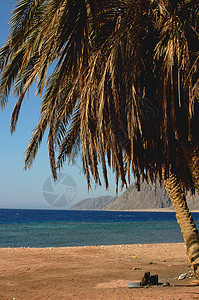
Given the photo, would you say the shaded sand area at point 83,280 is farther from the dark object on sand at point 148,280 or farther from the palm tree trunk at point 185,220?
the palm tree trunk at point 185,220

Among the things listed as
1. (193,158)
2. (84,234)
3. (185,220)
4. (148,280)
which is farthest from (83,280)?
(84,234)

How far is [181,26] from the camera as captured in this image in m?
4.85

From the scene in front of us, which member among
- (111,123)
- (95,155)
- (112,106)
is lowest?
(95,155)

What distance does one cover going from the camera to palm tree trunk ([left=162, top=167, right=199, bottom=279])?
20.7 ft

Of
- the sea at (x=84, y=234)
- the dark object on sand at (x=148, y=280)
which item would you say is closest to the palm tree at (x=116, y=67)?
the dark object on sand at (x=148, y=280)

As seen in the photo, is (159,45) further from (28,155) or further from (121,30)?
(28,155)

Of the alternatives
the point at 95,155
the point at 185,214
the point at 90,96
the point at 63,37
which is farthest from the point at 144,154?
the point at 63,37

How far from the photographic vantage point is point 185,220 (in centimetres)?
655

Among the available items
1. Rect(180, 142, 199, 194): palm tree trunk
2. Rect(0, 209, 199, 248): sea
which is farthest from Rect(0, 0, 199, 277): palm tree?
Rect(0, 209, 199, 248): sea

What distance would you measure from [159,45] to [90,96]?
54.1 inches

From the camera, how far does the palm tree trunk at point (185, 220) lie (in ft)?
20.7

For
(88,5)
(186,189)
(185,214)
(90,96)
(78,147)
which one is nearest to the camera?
(88,5)

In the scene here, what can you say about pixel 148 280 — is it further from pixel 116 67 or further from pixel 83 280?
pixel 116 67

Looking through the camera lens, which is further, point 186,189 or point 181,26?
point 186,189
